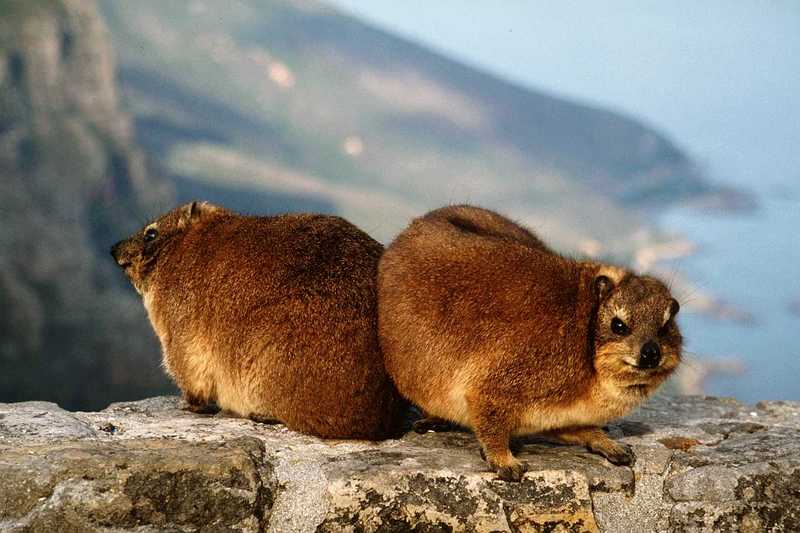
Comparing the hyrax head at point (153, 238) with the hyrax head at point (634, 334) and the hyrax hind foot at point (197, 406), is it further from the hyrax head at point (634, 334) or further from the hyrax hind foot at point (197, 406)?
the hyrax head at point (634, 334)

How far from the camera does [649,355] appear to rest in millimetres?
5898

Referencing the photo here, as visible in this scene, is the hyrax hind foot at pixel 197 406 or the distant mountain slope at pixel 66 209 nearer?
the hyrax hind foot at pixel 197 406

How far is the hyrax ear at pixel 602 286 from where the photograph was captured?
6129 millimetres

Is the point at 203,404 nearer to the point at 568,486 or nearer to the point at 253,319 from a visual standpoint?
the point at 253,319

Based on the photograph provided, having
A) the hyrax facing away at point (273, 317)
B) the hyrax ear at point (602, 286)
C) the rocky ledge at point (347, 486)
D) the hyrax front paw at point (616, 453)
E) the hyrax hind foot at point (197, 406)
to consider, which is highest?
the hyrax ear at point (602, 286)

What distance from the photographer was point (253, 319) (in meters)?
6.68

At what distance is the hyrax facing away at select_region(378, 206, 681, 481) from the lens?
19.7 ft

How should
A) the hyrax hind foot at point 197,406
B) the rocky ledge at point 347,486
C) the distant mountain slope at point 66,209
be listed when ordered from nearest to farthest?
1. the rocky ledge at point 347,486
2. the hyrax hind foot at point 197,406
3. the distant mountain slope at point 66,209

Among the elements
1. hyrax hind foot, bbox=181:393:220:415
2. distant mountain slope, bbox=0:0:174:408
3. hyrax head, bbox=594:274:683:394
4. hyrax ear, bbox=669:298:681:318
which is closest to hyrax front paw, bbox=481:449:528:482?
hyrax head, bbox=594:274:683:394

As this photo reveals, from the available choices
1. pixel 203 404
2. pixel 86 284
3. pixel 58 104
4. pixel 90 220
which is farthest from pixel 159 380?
pixel 203 404

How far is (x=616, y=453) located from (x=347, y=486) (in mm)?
1686

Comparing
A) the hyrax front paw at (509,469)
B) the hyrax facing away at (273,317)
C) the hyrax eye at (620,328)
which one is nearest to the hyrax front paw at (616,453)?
the hyrax front paw at (509,469)

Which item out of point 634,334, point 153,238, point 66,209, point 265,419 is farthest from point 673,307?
point 66,209

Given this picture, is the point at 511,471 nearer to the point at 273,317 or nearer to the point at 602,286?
the point at 602,286
